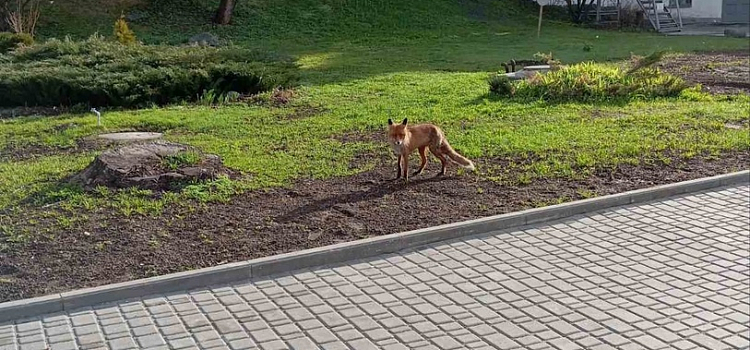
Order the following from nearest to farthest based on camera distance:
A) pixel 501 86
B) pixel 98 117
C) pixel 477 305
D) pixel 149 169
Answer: pixel 477 305
pixel 149 169
pixel 98 117
pixel 501 86

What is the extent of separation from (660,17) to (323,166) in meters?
29.6

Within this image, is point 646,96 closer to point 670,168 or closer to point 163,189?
point 670,168

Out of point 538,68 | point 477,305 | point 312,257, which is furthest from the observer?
point 538,68

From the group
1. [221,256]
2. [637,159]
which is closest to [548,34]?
[637,159]

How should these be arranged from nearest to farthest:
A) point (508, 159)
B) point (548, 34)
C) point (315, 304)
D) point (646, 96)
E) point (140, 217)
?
point (315, 304)
point (140, 217)
point (508, 159)
point (646, 96)
point (548, 34)

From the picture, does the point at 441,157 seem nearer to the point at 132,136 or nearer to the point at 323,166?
the point at 323,166

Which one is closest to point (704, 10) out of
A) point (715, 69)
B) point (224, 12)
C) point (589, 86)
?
point (715, 69)

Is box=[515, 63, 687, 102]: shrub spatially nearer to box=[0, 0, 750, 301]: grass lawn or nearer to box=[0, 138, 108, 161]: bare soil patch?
box=[0, 0, 750, 301]: grass lawn

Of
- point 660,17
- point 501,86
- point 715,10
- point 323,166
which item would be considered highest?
point 715,10

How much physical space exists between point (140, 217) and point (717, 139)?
24.4ft

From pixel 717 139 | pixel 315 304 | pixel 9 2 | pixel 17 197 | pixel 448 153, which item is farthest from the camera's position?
pixel 9 2

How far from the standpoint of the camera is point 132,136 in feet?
32.8

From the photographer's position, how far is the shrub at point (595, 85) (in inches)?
510

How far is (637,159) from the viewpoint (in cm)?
884
